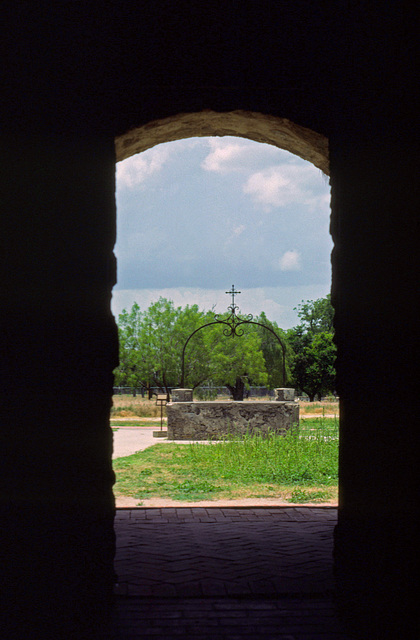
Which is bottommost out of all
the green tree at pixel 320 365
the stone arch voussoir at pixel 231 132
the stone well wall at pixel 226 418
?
the stone well wall at pixel 226 418

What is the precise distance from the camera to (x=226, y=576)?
4.11 m

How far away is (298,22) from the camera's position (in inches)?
141

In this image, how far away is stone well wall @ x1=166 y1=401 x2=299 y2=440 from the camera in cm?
1217

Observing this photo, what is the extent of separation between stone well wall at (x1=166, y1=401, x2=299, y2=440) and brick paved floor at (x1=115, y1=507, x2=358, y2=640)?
20.4ft

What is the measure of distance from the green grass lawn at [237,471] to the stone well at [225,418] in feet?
3.46

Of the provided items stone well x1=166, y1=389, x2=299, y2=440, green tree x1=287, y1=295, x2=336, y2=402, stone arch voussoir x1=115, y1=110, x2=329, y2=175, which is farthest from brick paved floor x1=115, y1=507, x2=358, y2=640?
green tree x1=287, y1=295, x2=336, y2=402

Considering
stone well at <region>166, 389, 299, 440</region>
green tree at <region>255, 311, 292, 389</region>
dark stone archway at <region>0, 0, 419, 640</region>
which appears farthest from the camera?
green tree at <region>255, 311, 292, 389</region>

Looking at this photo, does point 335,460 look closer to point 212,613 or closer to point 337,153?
point 212,613

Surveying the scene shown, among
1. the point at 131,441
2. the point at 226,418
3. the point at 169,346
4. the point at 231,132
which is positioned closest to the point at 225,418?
the point at 226,418

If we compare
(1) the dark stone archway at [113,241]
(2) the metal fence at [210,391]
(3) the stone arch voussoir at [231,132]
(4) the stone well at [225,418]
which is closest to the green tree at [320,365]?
(2) the metal fence at [210,391]

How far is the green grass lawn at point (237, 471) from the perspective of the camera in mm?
7133

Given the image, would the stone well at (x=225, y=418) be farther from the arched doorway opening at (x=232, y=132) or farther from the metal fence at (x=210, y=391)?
the metal fence at (x=210, y=391)

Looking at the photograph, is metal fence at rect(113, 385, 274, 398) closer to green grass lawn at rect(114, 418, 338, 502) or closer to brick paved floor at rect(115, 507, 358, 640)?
green grass lawn at rect(114, 418, 338, 502)

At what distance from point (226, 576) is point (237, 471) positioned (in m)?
4.46
